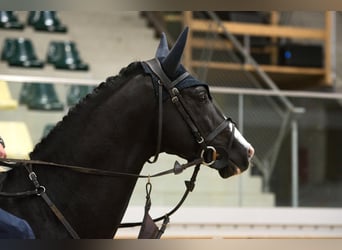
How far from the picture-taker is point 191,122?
2139 millimetres

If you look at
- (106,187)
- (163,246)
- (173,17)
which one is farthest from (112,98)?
(173,17)

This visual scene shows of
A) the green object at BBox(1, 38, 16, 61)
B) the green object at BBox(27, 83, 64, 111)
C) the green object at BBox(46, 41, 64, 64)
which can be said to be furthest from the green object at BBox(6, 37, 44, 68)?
the green object at BBox(27, 83, 64, 111)

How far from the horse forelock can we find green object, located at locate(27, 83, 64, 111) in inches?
103

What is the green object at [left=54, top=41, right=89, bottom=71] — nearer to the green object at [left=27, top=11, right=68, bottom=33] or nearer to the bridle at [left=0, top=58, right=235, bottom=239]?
the green object at [left=27, top=11, right=68, bottom=33]

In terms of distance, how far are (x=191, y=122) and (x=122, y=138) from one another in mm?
216

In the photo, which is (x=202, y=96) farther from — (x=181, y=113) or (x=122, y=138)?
(x=122, y=138)

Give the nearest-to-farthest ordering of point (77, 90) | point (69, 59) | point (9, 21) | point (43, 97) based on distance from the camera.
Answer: point (43, 97) < point (77, 90) < point (69, 59) < point (9, 21)

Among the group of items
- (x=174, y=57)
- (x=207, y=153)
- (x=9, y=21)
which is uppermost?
(x=174, y=57)

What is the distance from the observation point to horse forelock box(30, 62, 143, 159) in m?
2.12

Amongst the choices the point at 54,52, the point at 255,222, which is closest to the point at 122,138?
the point at 255,222

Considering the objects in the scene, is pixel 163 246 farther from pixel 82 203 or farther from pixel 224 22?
pixel 224 22

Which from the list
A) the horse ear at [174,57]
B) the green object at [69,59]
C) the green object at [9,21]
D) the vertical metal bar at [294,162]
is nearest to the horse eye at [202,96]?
the horse ear at [174,57]

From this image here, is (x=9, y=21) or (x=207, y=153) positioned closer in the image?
(x=207, y=153)

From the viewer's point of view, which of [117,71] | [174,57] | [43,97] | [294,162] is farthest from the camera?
[117,71]
